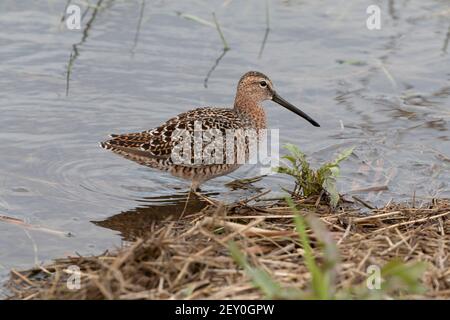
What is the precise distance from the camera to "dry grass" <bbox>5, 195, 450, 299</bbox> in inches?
190

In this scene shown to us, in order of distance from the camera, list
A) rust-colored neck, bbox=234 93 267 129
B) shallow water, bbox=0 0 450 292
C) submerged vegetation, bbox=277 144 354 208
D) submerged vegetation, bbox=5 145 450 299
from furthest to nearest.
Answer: rust-colored neck, bbox=234 93 267 129 → shallow water, bbox=0 0 450 292 → submerged vegetation, bbox=277 144 354 208 → submerged vegetation, bbox=5 145 450 299

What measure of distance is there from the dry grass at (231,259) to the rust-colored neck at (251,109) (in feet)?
7.84

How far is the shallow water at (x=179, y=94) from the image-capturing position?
299 inches

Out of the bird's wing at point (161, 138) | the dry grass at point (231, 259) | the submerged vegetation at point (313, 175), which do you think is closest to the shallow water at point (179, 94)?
the bird's wing at point (161, 138)

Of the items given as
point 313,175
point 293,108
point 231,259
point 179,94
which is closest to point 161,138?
point 313,175

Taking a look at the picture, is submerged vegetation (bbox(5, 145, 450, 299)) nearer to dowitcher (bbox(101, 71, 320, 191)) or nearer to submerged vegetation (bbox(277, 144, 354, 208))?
submerged vegetation (bbox(277, 144, 354, 208))

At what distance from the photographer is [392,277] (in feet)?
14.8

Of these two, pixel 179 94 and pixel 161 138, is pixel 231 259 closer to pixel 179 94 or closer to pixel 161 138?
pixel 161 138

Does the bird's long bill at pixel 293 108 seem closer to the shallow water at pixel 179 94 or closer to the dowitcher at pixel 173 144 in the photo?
the shallow water at pixel 179 94

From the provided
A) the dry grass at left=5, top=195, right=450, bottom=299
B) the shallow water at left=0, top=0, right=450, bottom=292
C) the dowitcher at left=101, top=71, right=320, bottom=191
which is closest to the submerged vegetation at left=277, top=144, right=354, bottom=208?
the dry grass at left=5, top=195, right=450, bottom=299

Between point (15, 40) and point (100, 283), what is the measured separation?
6105 mm

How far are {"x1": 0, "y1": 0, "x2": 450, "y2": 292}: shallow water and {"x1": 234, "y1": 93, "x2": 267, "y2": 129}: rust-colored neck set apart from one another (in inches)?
17.0

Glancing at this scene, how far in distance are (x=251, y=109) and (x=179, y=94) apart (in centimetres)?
125
